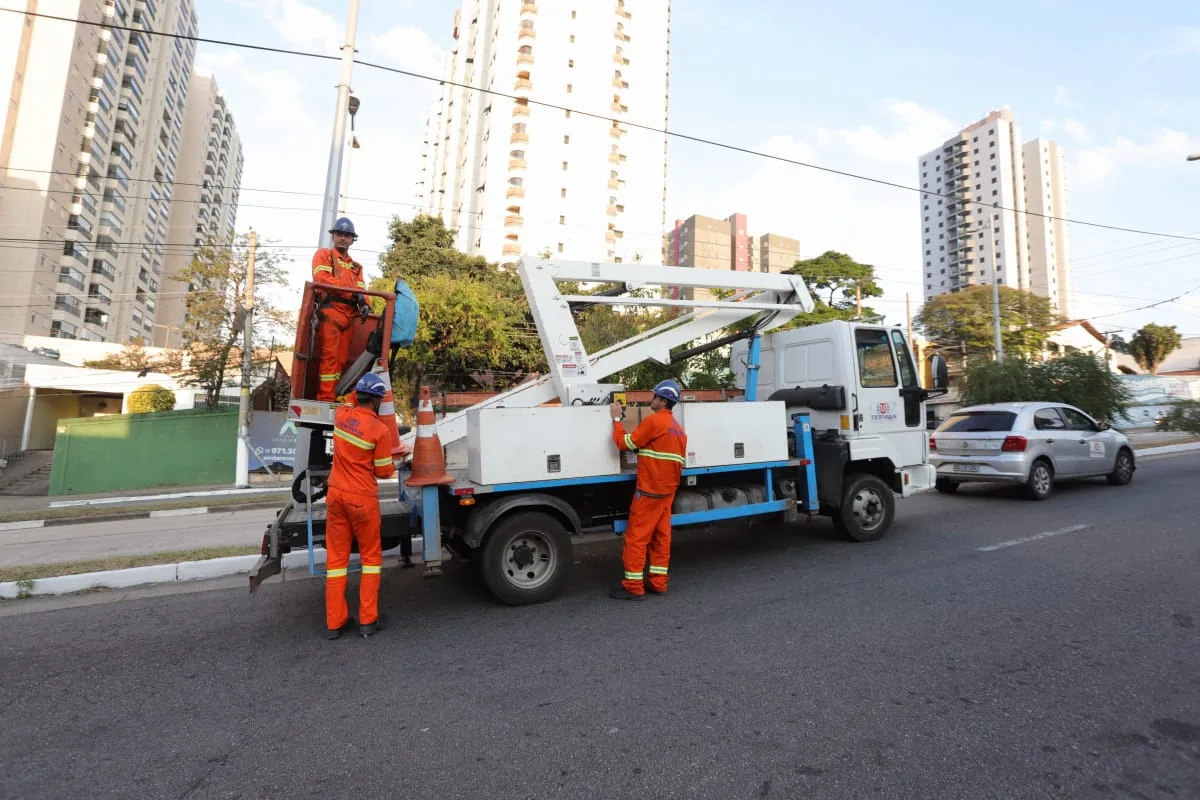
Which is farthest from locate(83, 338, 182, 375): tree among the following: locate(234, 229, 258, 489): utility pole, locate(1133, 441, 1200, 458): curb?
locate(1133, 441, 1200, 458): curb

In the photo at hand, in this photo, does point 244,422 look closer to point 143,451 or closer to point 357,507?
point 143,451

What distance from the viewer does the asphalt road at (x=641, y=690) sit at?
242cm

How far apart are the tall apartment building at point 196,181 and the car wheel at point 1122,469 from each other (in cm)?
7790

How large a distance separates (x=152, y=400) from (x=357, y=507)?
1132 inches

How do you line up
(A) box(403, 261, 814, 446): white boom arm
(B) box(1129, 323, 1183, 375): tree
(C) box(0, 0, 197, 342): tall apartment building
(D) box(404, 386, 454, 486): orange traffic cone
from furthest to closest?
(B) box(1129, 323, 1183, 375): tree < (C) box(0, 0, 197, 342): tall apartment building < (A) box(403, 261, 814, 446): white boom arm < (D) box(404, 386, 454, 486): orange traffic cone

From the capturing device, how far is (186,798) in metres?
2.32

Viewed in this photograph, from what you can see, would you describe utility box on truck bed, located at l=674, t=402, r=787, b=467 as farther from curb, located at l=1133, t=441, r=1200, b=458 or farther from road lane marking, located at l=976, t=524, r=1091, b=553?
curb, located at l=1133, t=441, r=1200, b=458

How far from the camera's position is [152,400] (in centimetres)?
2641

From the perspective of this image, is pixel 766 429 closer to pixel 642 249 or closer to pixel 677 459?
pixel 677 459

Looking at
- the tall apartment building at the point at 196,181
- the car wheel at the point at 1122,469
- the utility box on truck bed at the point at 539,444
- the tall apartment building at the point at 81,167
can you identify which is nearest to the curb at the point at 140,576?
the utility box on truck bed at the point at 539,444

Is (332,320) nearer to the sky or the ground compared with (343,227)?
nearer to the ground

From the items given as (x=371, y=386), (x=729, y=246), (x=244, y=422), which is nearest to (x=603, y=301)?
(x=371, y=386)

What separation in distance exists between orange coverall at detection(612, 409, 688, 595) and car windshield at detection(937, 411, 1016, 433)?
7.29 m

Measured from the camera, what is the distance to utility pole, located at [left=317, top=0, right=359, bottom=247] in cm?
918
